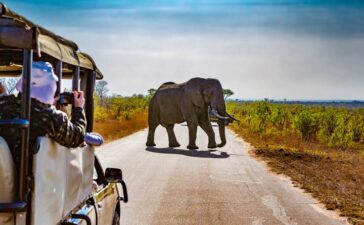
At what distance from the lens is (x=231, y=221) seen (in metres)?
8.84

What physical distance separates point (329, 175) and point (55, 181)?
1198cm

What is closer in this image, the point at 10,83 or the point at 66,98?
the point at 66,98

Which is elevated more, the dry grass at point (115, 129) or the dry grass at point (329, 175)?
the dry grass at point (329, 175)

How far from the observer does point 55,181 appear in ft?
11.7

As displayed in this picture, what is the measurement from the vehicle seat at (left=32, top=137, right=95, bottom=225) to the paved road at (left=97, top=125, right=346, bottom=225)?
449cm

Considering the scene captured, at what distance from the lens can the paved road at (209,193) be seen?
29.8 feet

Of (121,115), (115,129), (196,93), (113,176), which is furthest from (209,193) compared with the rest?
(121,115)

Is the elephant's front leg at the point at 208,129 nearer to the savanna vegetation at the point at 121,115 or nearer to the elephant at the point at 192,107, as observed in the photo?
the elephant at the point at 192,107

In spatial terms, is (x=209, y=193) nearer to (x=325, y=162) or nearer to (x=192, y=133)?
(x=325, y=162)

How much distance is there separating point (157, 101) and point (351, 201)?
565 inches

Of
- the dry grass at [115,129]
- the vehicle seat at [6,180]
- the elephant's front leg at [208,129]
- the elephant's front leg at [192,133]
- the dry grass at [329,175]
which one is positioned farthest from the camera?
the dry grass at [115,129]

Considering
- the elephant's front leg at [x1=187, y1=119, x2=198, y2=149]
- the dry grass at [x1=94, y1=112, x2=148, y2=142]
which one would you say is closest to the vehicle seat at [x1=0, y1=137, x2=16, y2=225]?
the elephant's front leg at [x1=187, y1=119, x2=198, y2=149]

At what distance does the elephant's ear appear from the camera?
22422 mm

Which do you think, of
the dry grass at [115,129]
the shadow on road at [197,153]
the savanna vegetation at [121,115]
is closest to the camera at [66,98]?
A: the shadow on road at [197,153]
